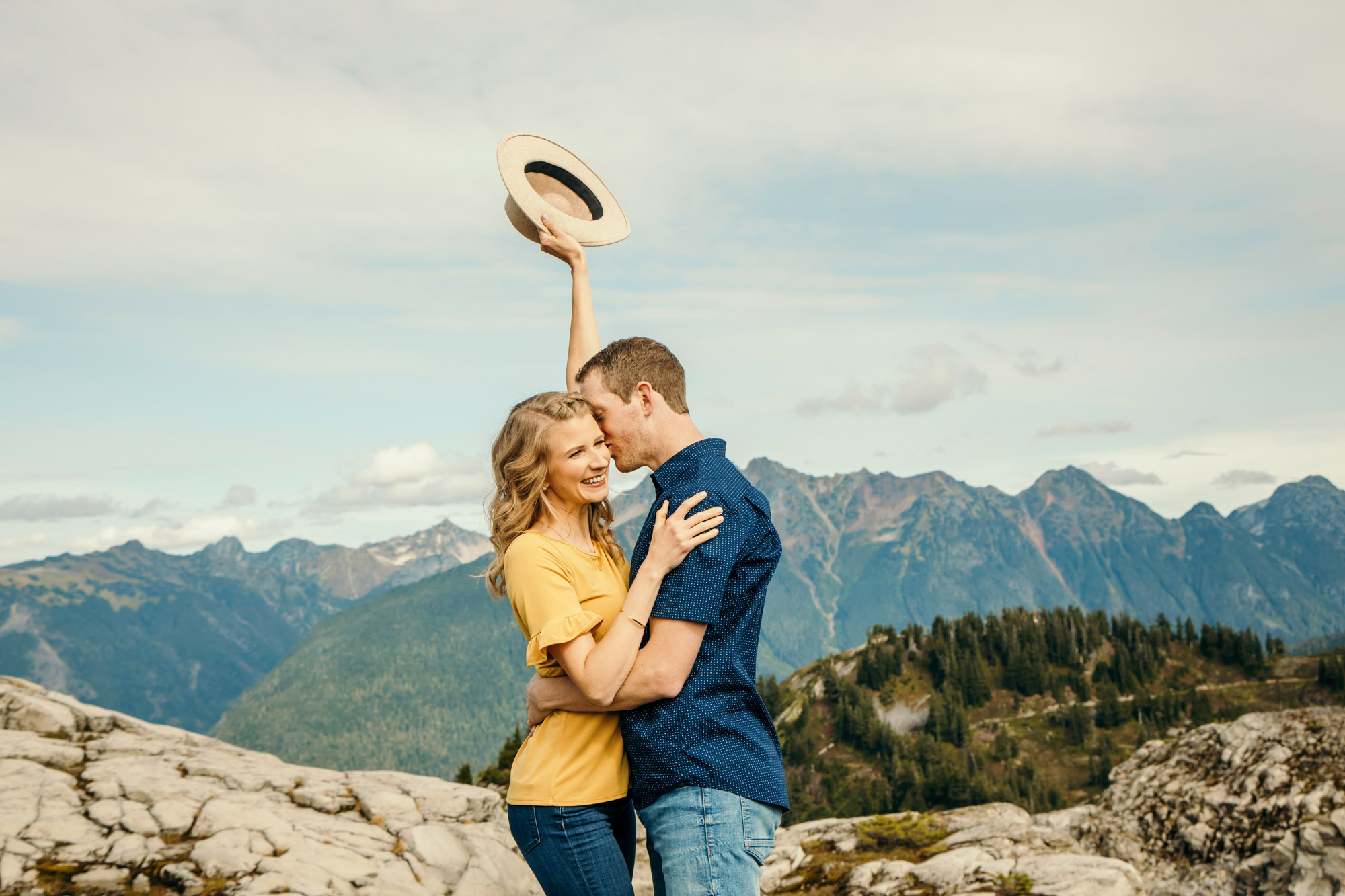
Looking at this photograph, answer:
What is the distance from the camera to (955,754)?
6427 inches

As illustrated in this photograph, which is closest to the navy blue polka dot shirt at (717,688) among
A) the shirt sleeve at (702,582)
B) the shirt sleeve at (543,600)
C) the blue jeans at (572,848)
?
the shirt sleeve at (702,582)

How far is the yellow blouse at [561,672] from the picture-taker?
18.2 feet

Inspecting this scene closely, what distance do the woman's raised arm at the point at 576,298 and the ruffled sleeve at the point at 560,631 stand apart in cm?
351

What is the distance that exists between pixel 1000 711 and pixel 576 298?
20288 cm

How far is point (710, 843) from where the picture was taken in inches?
213

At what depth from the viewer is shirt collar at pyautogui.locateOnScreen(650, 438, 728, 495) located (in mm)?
6281

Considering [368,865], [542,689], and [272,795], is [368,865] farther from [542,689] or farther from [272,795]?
[542,689]

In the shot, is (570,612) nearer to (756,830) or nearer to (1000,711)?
(756,830)

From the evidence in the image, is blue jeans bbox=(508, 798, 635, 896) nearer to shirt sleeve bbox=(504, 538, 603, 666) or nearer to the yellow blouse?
the yellow blouse

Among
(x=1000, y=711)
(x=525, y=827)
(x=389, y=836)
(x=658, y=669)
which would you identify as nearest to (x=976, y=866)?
(x=389, y=836)

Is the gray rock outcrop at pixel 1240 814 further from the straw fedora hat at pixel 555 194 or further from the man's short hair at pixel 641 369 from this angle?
the straw fedora hat at pixel 555 194

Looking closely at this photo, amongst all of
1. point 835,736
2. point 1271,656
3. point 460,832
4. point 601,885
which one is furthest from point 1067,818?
point 1271,656

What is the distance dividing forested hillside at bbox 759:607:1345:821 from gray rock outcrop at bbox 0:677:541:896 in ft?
411

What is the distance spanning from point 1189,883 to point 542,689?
20.2 metres
